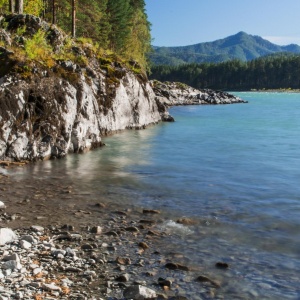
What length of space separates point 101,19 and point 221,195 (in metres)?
46.9

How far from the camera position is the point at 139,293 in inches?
239

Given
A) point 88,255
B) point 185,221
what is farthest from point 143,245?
point 185,221

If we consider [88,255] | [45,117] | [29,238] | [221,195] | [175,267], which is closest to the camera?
[175,267]

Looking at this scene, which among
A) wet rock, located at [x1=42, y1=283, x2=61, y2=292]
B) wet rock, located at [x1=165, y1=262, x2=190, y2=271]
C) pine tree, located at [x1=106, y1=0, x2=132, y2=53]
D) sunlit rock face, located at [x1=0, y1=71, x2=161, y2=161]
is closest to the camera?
wet rock, located at [x1=42, y1=283, x2=61, y2=292]

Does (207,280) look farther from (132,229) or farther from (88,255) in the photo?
(132,229)

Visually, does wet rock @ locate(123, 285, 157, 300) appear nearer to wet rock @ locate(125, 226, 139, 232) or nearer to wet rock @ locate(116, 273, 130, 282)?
wet rock @ locate(116, 273, 130, 282)

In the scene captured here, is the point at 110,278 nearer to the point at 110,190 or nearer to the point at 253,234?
the point at 253,234

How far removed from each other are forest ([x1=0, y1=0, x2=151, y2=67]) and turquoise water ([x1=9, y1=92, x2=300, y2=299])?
55.1ft

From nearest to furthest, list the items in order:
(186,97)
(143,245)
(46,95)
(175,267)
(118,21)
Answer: (175,267) < (143,245) < (46,95) < (118,21) < (186,97)

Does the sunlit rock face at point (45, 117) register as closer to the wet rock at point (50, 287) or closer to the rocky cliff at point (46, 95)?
the rocky cliff at point (46, 95)

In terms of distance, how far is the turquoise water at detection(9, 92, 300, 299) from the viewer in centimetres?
741

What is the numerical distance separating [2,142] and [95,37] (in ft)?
126

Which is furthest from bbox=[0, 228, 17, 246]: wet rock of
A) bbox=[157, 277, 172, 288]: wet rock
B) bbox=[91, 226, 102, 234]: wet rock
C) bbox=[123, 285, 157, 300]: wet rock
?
bbox=[157, 277, 172, 288]: wet rock

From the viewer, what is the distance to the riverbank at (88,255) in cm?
620
